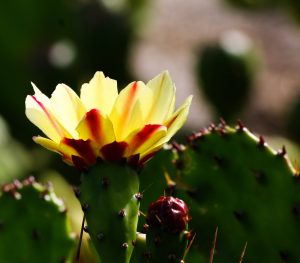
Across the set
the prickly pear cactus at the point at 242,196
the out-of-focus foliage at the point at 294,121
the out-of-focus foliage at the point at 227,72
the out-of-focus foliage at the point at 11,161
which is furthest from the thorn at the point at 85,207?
the out-of-focus foliage at the point at 227,72

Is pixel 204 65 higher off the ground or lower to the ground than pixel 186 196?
lower

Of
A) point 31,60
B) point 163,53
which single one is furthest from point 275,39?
point 31,60

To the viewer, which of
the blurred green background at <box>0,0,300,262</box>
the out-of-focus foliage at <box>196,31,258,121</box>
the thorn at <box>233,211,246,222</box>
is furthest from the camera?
the out-of-focus foliage at <box>196,31,258,121</box>

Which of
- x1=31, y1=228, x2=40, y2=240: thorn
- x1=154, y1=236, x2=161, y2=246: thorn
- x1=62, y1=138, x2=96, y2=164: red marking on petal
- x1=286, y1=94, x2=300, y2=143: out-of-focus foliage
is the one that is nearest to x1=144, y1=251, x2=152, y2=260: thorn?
x1=154, y1=236, x2=161, y2=246: thorn

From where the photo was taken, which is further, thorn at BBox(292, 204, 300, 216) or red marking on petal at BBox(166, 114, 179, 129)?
thorn at BBox(292, 204, 300, 216)

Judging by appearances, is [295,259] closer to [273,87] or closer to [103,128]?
[103,128]

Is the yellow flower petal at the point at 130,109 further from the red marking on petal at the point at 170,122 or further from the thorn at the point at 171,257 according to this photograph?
the thorn at the point at 171,257

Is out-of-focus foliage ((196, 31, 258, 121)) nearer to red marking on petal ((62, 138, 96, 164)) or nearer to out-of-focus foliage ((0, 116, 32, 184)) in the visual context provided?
out-of-focus foliage ((0, 116, 32, 184))
